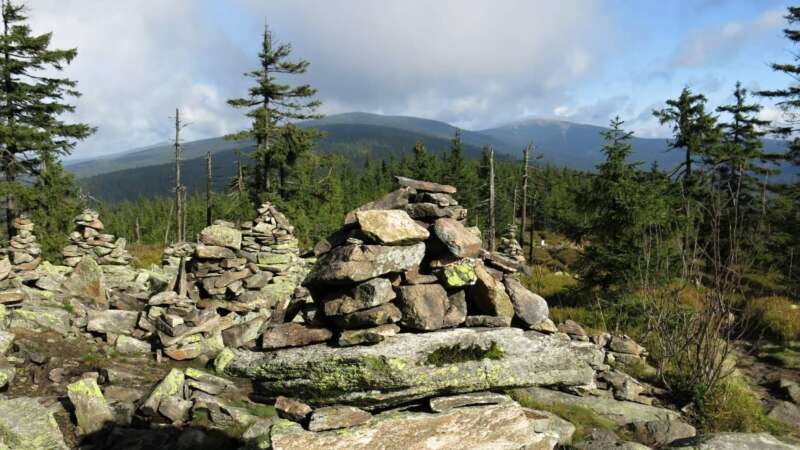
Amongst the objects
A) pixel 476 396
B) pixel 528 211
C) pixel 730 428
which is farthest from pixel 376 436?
pixel 528 211

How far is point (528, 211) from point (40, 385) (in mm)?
84776

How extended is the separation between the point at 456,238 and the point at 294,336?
3187 millimetres

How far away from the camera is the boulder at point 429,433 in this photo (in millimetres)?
6352

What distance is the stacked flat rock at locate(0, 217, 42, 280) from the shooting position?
17600 millimetres

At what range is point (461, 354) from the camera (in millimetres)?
6777

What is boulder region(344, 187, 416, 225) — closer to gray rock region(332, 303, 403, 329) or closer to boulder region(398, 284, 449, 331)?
boulder region(398, 284, 449, 331)

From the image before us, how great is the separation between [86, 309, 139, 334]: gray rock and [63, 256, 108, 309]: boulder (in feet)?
7.70

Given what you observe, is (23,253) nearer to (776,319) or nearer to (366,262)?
(366,262)

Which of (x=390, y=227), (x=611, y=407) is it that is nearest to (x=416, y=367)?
(x=390, y=227)

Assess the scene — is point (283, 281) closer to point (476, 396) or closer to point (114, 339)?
point (114, 339)

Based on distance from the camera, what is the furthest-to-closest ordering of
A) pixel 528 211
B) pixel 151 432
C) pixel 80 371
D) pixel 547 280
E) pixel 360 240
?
pixel 528 211, pixel 547 280, pixel 80 371, pixel 151 432, pixel 360 240

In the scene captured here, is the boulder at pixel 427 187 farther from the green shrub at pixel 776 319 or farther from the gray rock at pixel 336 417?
the green shrub at pixel 776 319

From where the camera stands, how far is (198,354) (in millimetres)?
14984

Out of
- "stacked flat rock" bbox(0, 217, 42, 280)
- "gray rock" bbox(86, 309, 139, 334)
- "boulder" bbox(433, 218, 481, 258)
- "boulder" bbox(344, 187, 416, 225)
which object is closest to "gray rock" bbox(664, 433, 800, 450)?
"boulder" bbox(433, 218, 481, 258)
